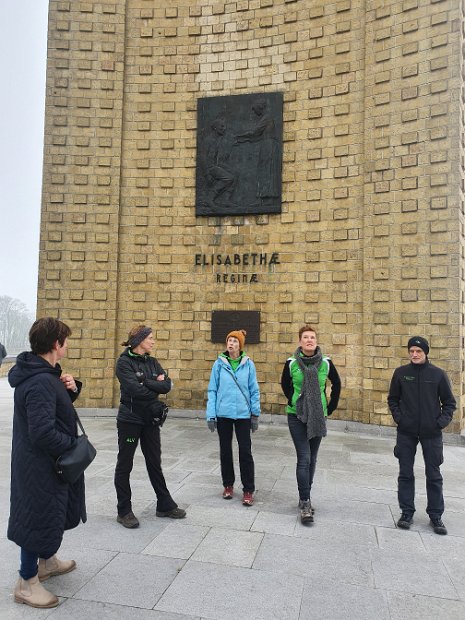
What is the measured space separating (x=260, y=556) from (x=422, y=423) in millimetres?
2099

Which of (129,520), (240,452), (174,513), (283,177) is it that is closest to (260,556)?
(174,513)

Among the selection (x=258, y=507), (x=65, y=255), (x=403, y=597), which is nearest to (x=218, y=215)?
(x=65, y=255)

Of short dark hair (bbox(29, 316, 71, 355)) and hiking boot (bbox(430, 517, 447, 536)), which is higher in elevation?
short dark hair (bbox(29, 316, 71, 355))

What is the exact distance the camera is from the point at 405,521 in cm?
476

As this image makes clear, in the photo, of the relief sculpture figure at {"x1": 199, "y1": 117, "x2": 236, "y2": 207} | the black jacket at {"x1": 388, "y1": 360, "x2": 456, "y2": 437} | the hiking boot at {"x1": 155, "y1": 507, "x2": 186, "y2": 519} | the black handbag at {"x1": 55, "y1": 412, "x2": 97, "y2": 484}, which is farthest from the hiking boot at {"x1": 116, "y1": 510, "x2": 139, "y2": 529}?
the relief sculpture figure at {"x1": 199, "y1": 117, "x2": 236, "y2": 207}

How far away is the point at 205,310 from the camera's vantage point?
36.7 ft

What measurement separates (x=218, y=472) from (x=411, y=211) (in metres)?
6.45

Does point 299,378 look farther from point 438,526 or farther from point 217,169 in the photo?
point 217,169

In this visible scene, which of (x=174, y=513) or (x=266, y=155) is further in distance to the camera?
(x=266, y=155)

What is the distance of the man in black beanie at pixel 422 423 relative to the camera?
15.8 ft

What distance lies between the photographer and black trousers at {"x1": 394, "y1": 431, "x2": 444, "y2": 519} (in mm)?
4754

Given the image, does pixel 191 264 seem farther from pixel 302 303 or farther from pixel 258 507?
pixel 258 507

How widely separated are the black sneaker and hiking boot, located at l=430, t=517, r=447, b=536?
0.20m

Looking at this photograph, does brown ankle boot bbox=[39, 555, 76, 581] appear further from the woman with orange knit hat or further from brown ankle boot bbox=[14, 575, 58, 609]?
the woman with orange knit hat
